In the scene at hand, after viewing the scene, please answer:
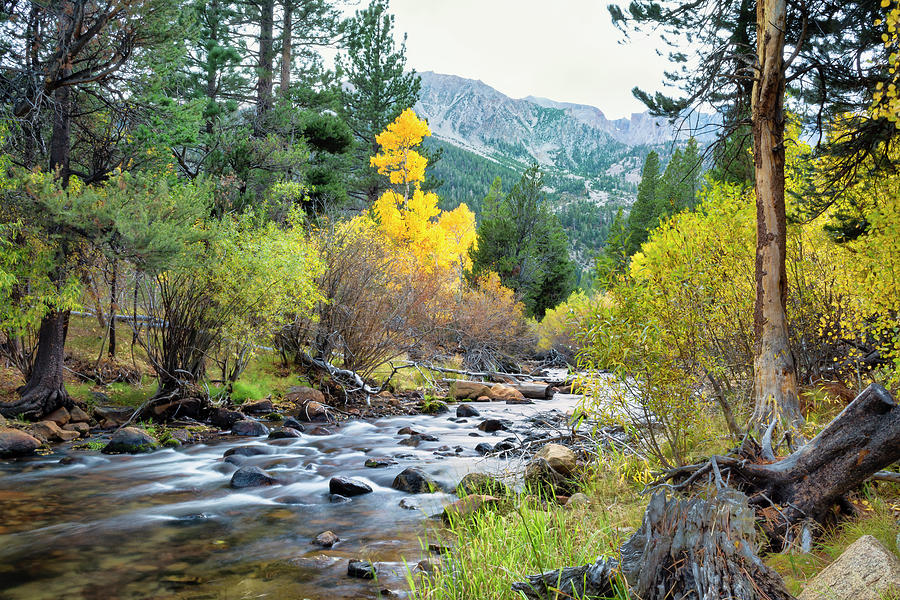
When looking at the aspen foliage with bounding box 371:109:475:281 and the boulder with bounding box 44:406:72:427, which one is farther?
the aspen foliage with bounding box 371:109:475:281

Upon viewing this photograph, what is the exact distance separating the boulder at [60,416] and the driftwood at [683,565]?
10.1 metres

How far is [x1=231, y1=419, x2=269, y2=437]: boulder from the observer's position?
11023 mm

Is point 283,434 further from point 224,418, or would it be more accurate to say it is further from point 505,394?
point 505,394

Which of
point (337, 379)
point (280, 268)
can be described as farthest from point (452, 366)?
point (280, 268)

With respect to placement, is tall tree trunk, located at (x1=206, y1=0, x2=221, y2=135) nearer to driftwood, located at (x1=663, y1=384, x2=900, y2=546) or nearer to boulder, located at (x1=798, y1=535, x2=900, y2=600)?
driftwood, located at (x1=663, y1=384, x2=900, y2=546)

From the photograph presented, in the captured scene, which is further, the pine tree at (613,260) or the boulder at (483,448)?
the boulder at (483,448)

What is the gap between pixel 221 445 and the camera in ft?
32.7

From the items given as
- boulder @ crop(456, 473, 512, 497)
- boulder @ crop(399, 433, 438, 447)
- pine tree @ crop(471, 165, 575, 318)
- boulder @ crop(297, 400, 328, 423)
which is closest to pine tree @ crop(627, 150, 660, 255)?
pine tree @ crop(471, 165, 575, 318)

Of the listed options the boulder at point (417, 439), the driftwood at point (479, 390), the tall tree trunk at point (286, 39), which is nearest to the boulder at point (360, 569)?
the boulder at point (417, 439)

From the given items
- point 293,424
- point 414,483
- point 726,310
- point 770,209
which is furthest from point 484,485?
point 293,424

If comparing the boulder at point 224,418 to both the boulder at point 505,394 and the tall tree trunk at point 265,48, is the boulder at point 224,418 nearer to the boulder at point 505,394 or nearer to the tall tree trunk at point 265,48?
the boulder at point 505,394

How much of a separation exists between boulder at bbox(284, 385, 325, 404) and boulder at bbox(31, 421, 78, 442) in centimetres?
477

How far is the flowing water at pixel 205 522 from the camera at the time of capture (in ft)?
15.6

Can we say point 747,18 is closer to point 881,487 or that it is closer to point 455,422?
point 881,487
